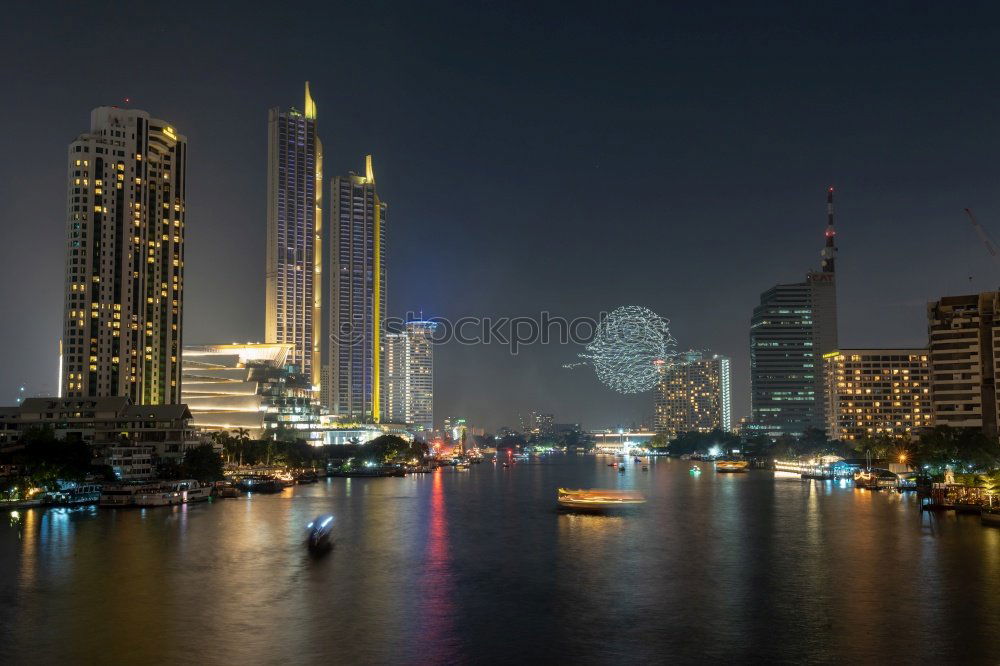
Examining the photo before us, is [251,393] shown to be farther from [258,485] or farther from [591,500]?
[591,500]

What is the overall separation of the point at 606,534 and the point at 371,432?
436 feet

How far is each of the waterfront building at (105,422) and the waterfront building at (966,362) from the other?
85.7 meters

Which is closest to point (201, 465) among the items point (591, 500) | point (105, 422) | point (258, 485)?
point (258, 485)

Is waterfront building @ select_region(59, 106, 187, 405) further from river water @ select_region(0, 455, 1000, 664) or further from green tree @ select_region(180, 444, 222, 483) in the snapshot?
river water @ select_region(0, 455, 1000, 664)

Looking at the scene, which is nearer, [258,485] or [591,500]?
[591,500]

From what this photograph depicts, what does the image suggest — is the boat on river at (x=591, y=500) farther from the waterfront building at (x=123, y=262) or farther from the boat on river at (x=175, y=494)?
the waterfront building at (x=123, y=262)

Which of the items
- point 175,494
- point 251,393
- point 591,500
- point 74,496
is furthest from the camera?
point 251,393

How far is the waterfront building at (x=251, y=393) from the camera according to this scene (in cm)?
14512

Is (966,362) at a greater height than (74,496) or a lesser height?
greater

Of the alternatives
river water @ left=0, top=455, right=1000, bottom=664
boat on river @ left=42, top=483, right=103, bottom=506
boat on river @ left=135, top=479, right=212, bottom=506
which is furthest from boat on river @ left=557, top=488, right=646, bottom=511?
boat on river @ left=42, top=483, right=103, bottom=506

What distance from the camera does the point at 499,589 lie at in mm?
34719

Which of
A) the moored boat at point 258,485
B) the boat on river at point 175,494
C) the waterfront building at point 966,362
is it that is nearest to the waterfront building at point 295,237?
the moored boat at point 258,485

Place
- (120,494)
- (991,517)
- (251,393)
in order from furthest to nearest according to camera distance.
A: 1. (251,393)
2. (120,494)
3. (991,517)

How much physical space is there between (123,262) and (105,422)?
75.2ft
